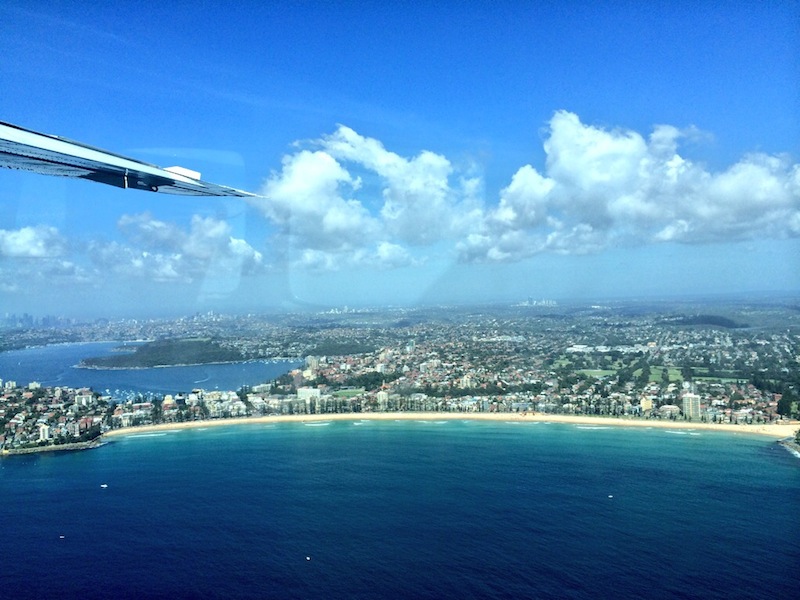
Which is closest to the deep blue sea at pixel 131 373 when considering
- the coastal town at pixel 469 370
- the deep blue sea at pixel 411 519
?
the coastal town at pixel 469 370

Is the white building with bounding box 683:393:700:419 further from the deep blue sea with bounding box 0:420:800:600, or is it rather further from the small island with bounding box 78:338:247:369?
the small island with bounding box 78:338:247:369

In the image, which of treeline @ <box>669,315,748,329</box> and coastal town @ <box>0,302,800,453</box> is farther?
treeline @ <box>669,315,748,329</box>

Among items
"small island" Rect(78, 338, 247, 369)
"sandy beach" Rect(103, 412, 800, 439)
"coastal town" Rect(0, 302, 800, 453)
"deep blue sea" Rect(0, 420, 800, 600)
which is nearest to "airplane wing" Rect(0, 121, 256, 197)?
"deep blue sea" Rect(0, 420, 800, 600)

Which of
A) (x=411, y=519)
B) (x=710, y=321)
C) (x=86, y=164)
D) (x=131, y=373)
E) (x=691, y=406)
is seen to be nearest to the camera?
(x=86, y=164)

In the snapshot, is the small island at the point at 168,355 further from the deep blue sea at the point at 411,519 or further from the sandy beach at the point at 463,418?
the deep blue sea at the point at 411,519

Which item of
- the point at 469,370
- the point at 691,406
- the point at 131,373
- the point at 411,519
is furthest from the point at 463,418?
the point at 131,373

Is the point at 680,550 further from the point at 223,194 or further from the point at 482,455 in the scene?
the point at 223,194

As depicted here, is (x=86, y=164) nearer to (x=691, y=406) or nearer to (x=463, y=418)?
(x=463, y=418)
